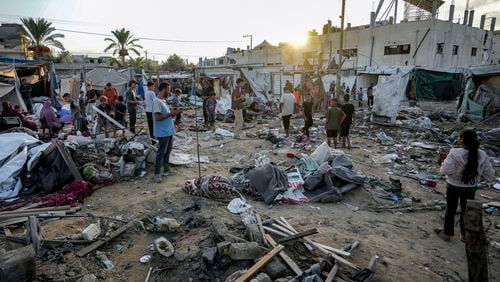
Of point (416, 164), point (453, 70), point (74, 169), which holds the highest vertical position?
point (453, 70)

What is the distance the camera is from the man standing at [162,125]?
5.41m

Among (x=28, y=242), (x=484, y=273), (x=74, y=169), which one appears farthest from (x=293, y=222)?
(x=74, y=169)

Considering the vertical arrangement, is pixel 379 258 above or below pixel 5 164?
below

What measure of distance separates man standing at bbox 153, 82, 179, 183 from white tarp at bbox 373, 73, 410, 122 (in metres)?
9.15

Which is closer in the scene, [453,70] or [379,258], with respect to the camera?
[379,258]

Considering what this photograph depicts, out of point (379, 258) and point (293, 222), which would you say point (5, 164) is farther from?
point (379, 258)

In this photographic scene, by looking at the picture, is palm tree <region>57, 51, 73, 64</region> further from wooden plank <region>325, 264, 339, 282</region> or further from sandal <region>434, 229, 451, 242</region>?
sandal <region>434, 229, 451, 242</region>

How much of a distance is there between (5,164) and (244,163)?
459 centimetres

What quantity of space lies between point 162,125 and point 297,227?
301cm

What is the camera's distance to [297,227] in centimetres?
405

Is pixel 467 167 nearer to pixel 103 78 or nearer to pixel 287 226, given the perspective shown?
pixel 287 226

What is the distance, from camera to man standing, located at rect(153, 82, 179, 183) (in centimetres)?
541

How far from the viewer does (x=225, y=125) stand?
12.6 m

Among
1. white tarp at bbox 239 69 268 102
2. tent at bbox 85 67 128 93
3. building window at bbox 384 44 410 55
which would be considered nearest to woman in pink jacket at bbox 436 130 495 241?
white tarp at bbox 239 69 268 102
